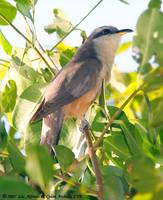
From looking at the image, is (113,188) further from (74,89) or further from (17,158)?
(74,89)

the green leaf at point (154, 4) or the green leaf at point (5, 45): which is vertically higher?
the green leaf at point (154, 4)

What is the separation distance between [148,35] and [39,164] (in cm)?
57

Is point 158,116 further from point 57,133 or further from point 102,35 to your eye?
point 102,35

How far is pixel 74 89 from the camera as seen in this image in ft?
12.9

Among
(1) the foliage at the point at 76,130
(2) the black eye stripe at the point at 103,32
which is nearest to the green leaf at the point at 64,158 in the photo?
(1) the foliage at the point at 76,130

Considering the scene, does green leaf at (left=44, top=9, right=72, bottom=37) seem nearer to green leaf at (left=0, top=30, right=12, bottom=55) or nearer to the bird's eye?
green leaf at (left=0, top=30, right=12, bottom=55)

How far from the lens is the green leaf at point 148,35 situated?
167 centimetres

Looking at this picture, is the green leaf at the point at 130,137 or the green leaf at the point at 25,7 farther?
the green leaf at the point at 25,7

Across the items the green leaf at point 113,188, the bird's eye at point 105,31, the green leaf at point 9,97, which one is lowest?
the bird's eye at point 105,31

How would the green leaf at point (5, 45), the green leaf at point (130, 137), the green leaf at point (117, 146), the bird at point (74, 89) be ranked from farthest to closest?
the bird at point (74, 89), the green leaf at point (5, 45), the green leaf at point (117, 146), the green leaf at point (130, 137)

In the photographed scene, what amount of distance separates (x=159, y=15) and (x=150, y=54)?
175 millimetres

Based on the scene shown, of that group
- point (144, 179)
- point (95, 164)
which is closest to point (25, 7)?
point (95, 164)

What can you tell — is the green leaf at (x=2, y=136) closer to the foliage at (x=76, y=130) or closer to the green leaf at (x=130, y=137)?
the foliage at (x=76, y=130)

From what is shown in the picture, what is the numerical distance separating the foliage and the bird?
13cm
